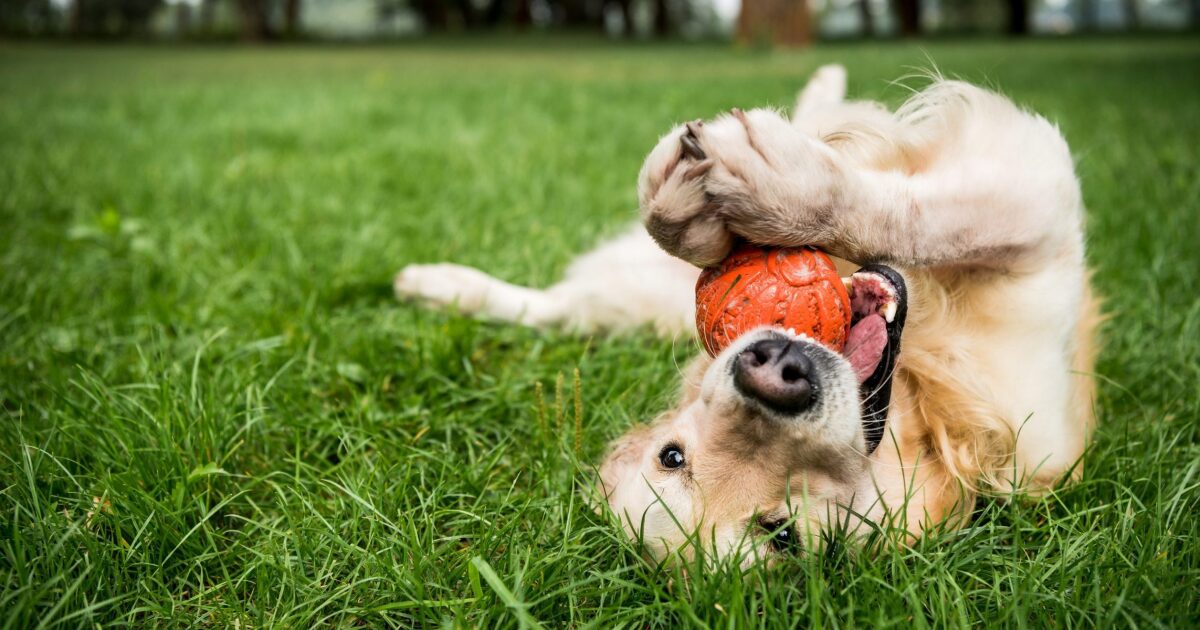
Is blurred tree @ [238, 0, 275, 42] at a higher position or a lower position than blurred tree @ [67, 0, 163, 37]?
lower

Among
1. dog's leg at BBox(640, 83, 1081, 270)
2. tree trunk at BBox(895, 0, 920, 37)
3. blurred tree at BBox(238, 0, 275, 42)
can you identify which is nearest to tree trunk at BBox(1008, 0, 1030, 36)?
tree trunk at BBox(895, 0, 920, 37)

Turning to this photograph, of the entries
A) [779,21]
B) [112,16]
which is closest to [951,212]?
[779,21]

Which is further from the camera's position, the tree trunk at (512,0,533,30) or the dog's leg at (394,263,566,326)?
the tree trunk at (512,0,533,30)

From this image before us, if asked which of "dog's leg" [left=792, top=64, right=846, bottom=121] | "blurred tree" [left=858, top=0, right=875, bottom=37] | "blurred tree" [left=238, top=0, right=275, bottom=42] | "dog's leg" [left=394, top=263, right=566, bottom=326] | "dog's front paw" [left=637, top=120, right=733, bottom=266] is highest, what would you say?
"blurred tree" [left=858, top=0, right=875, bottom=37]

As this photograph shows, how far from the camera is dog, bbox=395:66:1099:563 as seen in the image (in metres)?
1.58

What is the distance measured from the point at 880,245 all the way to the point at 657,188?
510 millimetres

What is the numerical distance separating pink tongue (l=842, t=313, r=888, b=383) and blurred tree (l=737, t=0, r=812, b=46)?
45.4 ft

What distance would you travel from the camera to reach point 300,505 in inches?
73.5

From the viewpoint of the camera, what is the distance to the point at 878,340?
5.62ft

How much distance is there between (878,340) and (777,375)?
38cm

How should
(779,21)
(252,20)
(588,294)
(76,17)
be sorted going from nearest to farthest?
(588,294) < (779,21) < (252,20) < (76,17)

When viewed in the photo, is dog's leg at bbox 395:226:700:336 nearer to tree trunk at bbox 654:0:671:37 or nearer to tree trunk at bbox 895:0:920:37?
tree trunk at bbox 895:0:920:37

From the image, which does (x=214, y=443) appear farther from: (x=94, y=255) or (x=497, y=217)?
(x=497, y=217)

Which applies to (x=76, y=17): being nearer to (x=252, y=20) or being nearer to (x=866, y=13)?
(x=252, y=20)
